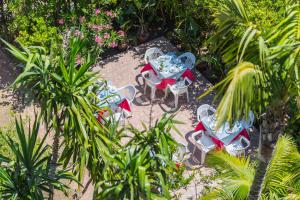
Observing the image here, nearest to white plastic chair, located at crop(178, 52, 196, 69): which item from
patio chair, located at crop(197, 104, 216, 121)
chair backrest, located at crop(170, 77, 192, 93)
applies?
chair backrest, located at crop(170, 77, 192, 93)

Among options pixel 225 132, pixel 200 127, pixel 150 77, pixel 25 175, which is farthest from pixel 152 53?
pixel 25 175

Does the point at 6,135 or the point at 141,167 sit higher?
the point at 6,135

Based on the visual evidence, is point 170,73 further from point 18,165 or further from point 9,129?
point 18,165

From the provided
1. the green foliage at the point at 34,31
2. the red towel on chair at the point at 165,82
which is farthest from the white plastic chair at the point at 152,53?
the green foliage at the point at 34,31

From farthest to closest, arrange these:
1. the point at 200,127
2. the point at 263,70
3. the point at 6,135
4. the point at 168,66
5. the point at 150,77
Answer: the point at 150,77 → the point at 168,66 → the point at 200,127 → the point at 6,135 → the point at 263,70

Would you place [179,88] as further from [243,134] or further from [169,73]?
[243,134]

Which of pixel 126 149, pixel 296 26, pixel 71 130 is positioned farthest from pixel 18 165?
pixel 296 26

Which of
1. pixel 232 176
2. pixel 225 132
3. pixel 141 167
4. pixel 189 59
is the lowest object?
pixel 232 176

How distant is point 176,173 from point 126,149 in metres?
3.04

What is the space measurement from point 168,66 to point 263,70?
721cm

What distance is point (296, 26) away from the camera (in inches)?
263

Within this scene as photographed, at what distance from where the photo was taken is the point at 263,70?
6.66m

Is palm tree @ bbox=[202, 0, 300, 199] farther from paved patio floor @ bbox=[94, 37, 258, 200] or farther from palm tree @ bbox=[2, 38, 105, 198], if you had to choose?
paved patio floor @ bbox=[94, 37, 258, 200]

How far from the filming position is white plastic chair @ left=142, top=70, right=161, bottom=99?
13656 millimetres
